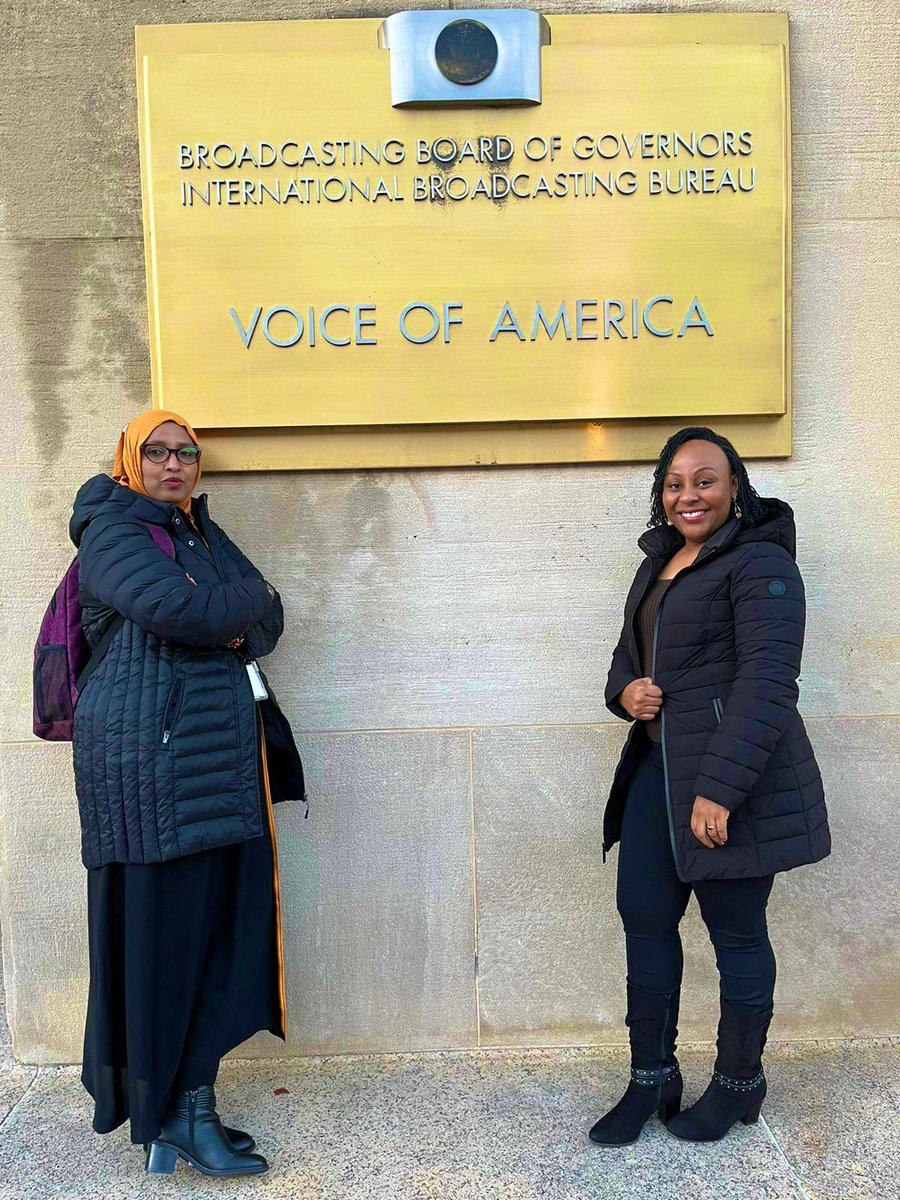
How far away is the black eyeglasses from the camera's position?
2.56 meters

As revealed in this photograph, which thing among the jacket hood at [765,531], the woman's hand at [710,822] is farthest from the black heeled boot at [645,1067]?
the jacket hood at [765,531]

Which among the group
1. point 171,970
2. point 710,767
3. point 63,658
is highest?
point 63,658

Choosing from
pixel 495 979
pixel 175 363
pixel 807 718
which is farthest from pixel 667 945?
pixel 175 363

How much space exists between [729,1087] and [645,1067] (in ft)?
0.79

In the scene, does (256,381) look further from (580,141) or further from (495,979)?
(495,979)

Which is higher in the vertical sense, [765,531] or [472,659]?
[765,531]

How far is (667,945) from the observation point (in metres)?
2.61

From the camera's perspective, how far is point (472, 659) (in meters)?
3.17

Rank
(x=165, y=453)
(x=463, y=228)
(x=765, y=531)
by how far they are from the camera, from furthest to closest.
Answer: (x=463, y=228) < (x=165, y=453) < (x=765, y=531)

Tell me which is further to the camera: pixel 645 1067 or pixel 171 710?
pixel 645 1067

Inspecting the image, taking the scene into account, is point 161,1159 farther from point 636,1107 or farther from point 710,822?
point 710,822

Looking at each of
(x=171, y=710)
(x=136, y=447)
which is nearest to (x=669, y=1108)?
(x=171, y=710)

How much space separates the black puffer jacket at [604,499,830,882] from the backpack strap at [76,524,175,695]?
1.35m

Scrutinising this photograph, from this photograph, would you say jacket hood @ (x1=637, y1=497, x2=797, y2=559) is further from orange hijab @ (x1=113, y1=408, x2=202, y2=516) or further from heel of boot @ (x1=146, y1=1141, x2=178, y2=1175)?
heel of boot @ (x1=146, y1=1141, x2=178, y2=1175)
